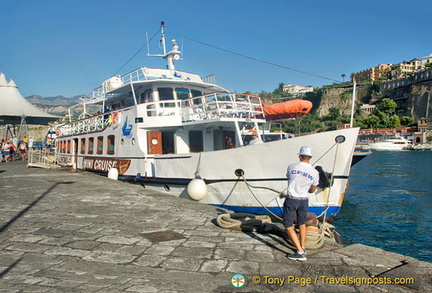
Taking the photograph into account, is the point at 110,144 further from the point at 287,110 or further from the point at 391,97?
the point at 391,97

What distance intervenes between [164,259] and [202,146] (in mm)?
7636

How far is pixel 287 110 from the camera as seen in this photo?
Result: 34.8ft

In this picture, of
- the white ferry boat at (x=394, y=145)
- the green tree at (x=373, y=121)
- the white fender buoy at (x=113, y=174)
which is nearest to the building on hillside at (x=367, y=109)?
the green tree at (x=373, y=121)

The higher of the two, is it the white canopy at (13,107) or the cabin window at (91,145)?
the white canopy at (13,107)

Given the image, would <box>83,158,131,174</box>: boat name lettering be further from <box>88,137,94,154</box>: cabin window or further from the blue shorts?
the blue shorts

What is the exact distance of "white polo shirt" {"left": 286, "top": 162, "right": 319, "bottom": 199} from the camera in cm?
451

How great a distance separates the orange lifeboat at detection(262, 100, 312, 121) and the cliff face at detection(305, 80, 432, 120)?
94128mm

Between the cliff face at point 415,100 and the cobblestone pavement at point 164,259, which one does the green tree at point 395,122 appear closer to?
the cliff face at point 415,100

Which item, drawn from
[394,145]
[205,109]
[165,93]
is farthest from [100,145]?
[394,145]

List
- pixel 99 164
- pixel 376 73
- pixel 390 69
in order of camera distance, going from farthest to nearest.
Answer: pixel 376 73, pixel 390 69, pixel 99 164

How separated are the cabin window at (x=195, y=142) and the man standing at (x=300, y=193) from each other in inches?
295

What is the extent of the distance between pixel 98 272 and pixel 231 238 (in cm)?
226

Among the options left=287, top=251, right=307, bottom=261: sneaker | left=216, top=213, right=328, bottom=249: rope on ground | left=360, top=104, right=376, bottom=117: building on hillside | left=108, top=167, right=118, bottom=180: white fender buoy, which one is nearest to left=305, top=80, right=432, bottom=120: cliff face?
left=360, top=104, right=376, bottom=117: building on hillside

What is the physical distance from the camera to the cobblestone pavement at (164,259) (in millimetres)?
3738
